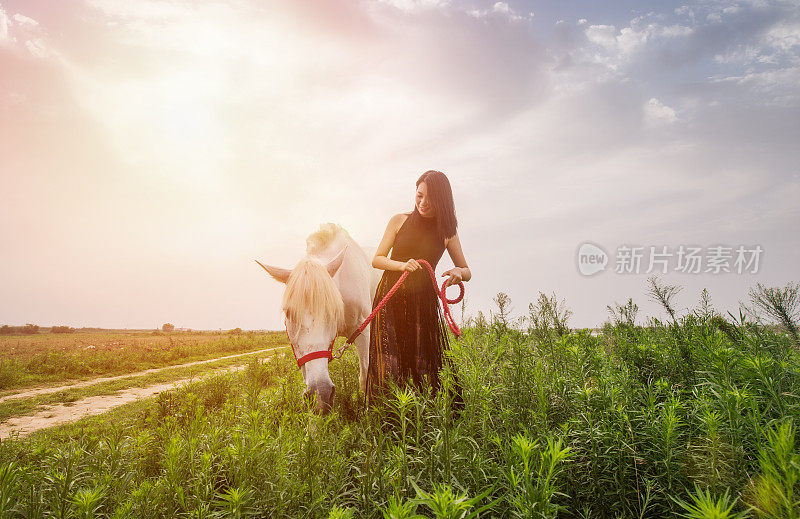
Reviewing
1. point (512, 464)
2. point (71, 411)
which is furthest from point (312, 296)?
point (71, 411)

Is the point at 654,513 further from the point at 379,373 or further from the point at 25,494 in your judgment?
the point at 25,494

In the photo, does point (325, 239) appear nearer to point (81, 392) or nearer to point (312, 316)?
point (312, 316)

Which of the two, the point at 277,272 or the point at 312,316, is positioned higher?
the point at 277,272

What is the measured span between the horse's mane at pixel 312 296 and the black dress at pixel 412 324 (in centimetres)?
59

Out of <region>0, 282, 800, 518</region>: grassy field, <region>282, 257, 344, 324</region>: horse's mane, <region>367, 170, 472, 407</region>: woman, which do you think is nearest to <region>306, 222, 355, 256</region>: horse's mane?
<region>282, 257, 344, 324</region>: horse's mane

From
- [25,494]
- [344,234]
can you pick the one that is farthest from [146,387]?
[25,494]

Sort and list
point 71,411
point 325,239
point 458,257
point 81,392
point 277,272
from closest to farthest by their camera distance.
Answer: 1. point 458,257
2. point 277,272
3. point 325,239
4. point 71,411
5. point 81,392

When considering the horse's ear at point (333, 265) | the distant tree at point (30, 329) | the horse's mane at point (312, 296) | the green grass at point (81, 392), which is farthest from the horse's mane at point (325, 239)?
the distant tree at point (30, 329)

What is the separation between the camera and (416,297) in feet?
12.2

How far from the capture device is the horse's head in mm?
3865

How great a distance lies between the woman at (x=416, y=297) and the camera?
3598 mm

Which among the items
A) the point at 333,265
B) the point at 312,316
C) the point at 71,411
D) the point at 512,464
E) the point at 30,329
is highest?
the point at 30,329

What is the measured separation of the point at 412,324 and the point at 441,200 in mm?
1326

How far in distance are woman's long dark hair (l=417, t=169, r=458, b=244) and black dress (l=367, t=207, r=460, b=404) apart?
0.11m
